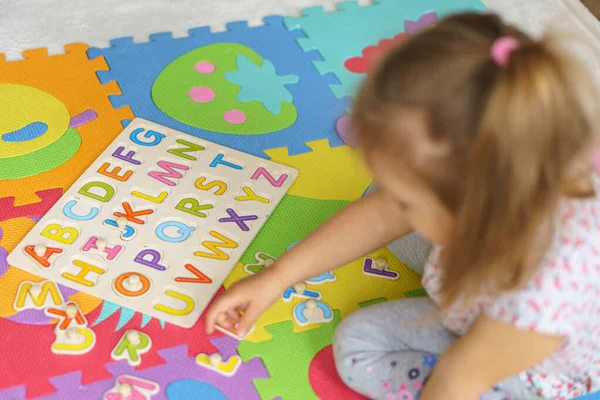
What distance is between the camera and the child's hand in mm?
922

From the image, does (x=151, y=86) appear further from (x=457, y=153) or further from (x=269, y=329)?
(x=457, y=153)

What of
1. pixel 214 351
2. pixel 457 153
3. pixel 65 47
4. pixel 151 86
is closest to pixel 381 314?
pixel 214 351

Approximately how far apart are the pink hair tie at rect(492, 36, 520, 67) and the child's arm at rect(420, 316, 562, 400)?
0.27 meters

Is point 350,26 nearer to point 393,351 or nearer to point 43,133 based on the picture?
point 43,133

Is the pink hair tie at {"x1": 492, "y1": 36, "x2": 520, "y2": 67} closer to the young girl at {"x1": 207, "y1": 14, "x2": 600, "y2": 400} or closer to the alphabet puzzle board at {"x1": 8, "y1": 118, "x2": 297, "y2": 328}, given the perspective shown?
the young girl at {"x1": 207, "y1": 14, "x2": 600, "y2": 400}

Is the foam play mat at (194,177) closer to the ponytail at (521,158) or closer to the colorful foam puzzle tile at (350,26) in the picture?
the colorful foam puzzle tile at (350,26)

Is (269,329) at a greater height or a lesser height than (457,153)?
lesser

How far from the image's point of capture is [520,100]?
0.59m

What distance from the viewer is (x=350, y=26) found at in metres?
1.55

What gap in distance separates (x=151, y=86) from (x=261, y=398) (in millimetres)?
669

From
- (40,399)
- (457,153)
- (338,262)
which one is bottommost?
(40,399)

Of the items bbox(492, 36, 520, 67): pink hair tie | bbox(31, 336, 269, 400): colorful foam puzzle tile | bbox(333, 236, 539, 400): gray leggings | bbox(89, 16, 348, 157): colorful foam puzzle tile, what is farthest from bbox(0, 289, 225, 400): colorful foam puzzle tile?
bbox(492, 36, 520, 67): pink hair tie

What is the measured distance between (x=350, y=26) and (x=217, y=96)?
1.20 ft

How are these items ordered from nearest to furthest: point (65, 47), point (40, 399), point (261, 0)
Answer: point (40, 399) < point (65, 47) < point (261, 0)
